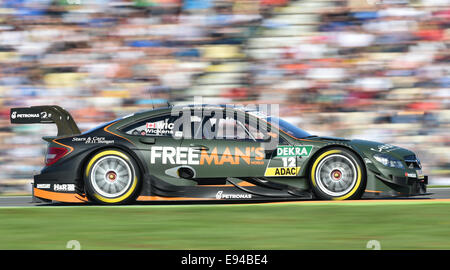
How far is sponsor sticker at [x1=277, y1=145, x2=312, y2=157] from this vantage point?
748 centimetres

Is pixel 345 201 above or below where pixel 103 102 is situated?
below

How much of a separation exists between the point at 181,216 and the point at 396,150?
2.71 meters

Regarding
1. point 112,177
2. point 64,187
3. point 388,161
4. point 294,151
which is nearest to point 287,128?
point 294,151

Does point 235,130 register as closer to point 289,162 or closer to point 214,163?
point 214,163

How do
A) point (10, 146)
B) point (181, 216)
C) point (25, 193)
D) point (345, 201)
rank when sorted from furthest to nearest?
point (10, 146), point (25, 193), point (345, 201), point (181, 216)

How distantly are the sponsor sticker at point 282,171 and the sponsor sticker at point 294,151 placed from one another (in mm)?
150

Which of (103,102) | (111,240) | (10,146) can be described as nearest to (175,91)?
(103,102)

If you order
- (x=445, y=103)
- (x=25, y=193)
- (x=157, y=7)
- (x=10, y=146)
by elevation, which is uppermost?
(x=157, y=7)

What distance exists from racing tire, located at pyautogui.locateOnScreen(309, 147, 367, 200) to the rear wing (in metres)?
2.94

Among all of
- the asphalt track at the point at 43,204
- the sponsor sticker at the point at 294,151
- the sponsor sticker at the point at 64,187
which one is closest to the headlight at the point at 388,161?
the asphalt track at the point at 43,204

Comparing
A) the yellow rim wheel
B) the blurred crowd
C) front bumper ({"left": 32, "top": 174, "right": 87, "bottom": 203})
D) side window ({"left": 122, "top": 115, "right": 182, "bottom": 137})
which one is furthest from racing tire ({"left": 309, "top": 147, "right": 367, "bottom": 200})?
the blurred crowd

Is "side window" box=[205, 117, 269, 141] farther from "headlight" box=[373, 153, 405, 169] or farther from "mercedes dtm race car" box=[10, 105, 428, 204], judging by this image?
"headlight" box=[373, 153, 405, 169]

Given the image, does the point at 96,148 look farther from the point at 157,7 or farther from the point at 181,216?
the point at 157,7

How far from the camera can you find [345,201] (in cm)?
730
